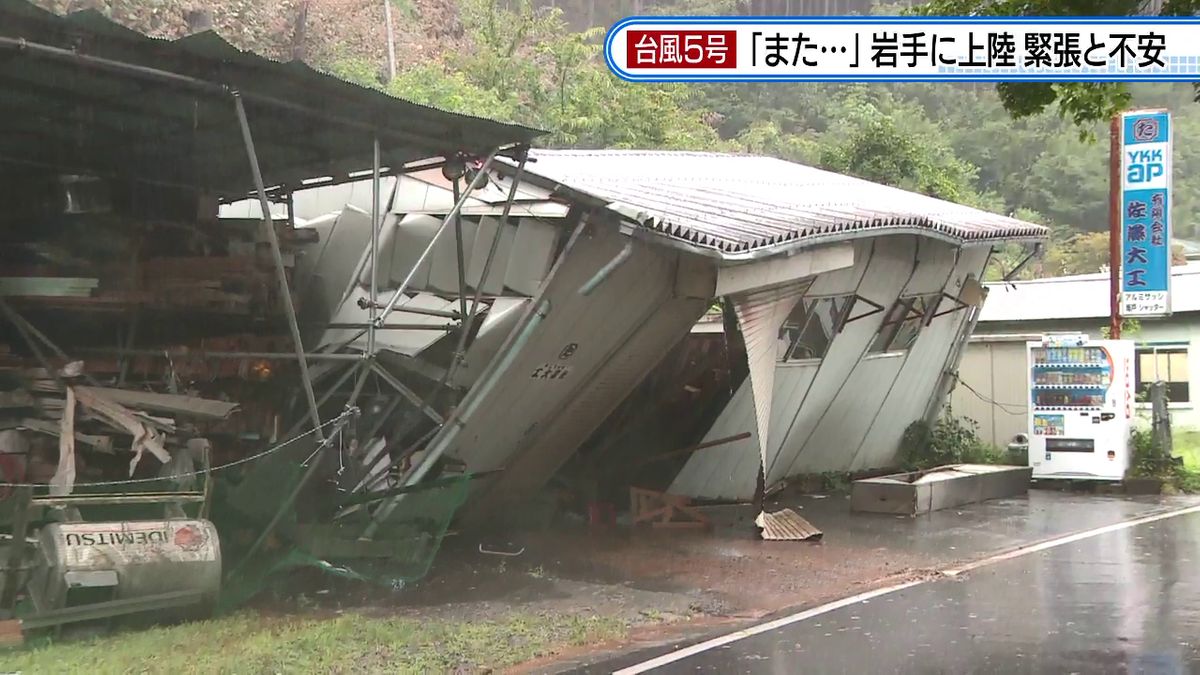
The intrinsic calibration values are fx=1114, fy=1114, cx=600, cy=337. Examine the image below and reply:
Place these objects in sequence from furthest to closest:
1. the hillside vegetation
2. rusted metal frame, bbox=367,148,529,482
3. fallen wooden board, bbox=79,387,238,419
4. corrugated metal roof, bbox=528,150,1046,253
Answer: the hillside vegetation → corrugated metal roof, bbox=528,150,1046,253 → rusted metal frame, bbox=367,148,529,482 → fallen wooden board, bbox=79,387,238,419

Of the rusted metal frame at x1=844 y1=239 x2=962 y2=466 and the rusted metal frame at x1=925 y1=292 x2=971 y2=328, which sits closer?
the rusted metal frame at x1=844 y1=239 x2=962 y2=466

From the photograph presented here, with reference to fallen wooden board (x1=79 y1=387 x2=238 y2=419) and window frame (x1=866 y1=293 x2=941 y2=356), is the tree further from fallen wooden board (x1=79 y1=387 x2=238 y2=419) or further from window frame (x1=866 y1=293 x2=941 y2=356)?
window frame (x1=866 y1=293 x2=941 y2=356)

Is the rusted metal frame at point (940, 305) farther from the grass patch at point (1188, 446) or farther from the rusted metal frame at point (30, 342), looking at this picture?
the rusted metal frame at point (30, 342)

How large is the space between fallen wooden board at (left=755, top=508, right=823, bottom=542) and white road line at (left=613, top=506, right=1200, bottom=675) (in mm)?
2242

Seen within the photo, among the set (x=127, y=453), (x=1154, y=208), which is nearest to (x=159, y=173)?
(x=127, y=453)

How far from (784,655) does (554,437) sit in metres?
6.28

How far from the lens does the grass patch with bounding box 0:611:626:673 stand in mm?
7438

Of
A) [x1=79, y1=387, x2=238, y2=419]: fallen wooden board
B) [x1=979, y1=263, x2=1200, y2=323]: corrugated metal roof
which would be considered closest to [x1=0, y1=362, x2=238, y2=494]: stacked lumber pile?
[x1=79, y1=387, x2=238, y2=419]: fallen wooden board

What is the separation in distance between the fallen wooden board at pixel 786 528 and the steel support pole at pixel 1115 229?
26.4ft

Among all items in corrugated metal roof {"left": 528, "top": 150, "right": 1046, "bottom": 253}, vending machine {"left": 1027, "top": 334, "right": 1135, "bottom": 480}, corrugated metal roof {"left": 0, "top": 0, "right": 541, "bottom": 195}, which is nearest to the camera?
corrugated metal roof {"left": 0, "top": 0, "right": 541, "bottom": 195}

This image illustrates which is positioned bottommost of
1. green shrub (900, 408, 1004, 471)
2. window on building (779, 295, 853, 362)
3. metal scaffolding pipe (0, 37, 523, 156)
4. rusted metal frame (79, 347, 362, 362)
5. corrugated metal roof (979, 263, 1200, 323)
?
green shrub (900, 408, 1004, 471)
